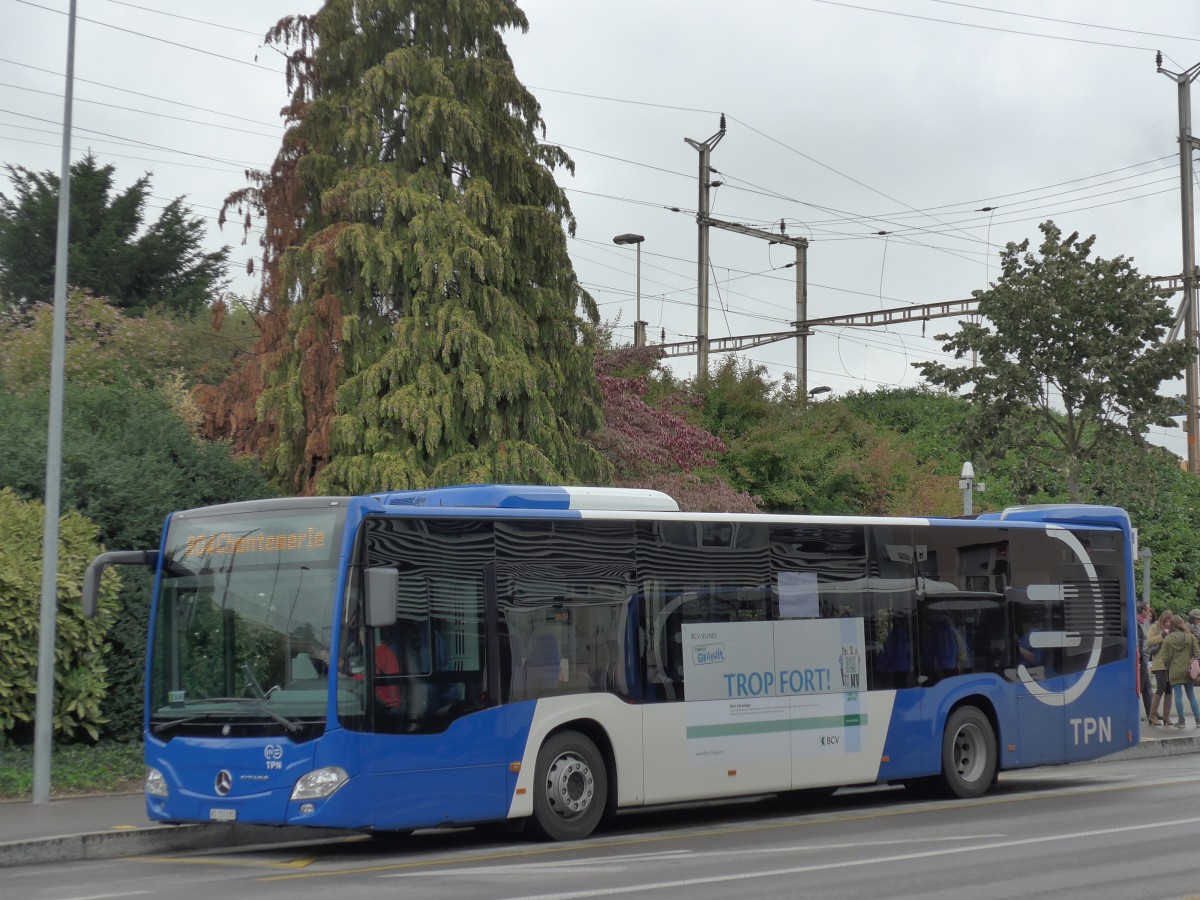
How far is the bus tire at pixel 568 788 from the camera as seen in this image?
12805mm

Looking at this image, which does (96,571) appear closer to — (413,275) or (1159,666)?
(413,275)

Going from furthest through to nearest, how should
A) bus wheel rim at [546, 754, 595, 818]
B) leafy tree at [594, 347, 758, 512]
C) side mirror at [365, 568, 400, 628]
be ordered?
1. leafy tree at [594, 347, 758, 512]
2. bus wheel rim at [546, 754, 595, 818]
3. side mirror at [365, 568, 400, 628]

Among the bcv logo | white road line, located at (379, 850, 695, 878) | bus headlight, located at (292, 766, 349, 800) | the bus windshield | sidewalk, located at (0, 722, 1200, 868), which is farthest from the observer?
the bcv logo

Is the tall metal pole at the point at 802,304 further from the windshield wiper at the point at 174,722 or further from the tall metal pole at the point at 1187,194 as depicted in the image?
the windshield wiper at the point at 174,722

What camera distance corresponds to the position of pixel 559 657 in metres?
13.1

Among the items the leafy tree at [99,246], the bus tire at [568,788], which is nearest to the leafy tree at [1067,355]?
the bus tire at [568,788]

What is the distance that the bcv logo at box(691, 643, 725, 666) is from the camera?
46.4ft

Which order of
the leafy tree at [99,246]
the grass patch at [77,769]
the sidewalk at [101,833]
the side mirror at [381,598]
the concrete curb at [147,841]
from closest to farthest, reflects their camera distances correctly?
the side mirror at [381,598] → the concrete curb at [147,841] → the sidewalk at [101,833] → the grass patch at [77,769] → the leafy tree at [99,246]

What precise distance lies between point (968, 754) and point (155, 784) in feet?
29.5

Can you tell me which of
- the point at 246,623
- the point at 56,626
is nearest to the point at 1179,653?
the point at 246,623

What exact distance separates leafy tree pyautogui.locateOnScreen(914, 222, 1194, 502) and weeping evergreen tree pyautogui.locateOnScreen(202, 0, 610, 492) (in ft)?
25.8

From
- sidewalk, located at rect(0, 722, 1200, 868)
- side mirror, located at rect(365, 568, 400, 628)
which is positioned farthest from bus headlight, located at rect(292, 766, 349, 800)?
sidewalk, located at rect(0, 722, 1200, 868)

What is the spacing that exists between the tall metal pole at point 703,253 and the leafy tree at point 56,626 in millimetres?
26380

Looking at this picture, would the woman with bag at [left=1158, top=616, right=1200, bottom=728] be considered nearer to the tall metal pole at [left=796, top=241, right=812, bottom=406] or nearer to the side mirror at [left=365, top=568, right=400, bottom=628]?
the side mirror at [left=365, top=568, right=400, bottom=628]
